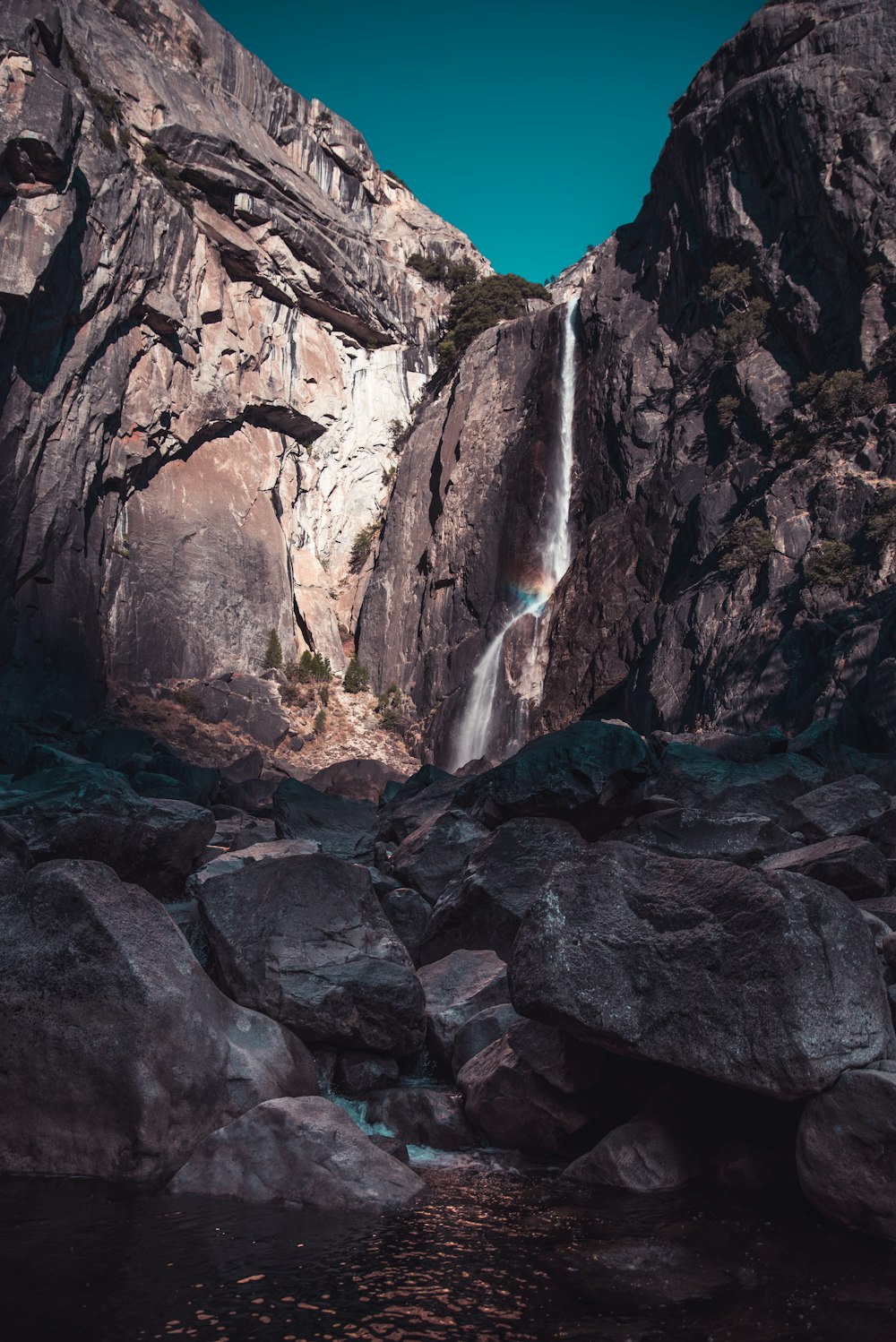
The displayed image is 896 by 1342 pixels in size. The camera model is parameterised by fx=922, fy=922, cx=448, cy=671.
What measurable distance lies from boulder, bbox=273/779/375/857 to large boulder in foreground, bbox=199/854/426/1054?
32.6ft

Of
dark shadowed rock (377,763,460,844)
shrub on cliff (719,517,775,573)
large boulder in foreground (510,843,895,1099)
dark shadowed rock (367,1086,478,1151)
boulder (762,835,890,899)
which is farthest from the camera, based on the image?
shrub on cliff (719,517,775,573)

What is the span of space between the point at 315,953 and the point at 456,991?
148cm

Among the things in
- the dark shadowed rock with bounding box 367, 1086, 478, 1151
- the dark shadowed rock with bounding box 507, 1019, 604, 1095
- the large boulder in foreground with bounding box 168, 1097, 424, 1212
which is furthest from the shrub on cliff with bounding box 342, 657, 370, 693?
the large boulder in foreground with bounding box 168, 1097, 424, 1212

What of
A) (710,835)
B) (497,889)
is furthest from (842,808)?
(497,889)

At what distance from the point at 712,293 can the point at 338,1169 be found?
39405mm

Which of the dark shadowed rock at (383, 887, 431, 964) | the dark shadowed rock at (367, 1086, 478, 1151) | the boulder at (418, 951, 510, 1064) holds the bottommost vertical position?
the dark shadowed rock at (367, 1086, 478, 1151)

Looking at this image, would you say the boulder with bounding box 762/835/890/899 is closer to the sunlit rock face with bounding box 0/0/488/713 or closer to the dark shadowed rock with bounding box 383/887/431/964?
the dark shadowed rock with bounding box 383/887/431/964

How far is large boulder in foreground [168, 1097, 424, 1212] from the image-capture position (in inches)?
222

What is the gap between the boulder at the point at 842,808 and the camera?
38.4 feet

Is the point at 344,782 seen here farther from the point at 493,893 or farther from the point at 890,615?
the point at 493,893

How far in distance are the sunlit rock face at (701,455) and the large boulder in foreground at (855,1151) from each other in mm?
15213

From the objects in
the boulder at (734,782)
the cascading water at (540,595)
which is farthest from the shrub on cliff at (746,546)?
the boulder at (734,782)

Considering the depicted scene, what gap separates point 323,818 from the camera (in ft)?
70.0

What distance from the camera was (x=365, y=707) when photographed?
4822 centimetres
